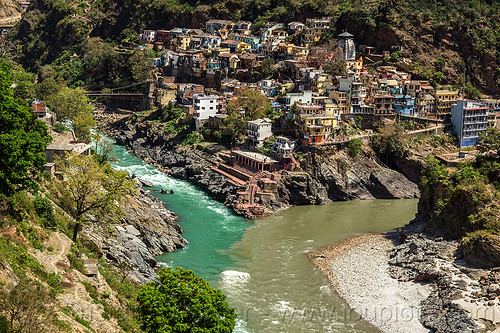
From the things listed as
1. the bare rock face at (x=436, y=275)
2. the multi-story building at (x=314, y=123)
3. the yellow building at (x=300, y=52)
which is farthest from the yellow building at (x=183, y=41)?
the bare rock face at (x=436, y=275)

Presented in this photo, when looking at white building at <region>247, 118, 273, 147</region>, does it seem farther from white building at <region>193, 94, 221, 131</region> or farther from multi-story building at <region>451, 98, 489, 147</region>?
multi-story building at <region>451, 98, 489, 147</region>

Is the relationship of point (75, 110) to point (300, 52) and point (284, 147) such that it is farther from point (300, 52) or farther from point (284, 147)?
point (300, 52)

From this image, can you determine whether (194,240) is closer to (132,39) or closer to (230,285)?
(230,285)

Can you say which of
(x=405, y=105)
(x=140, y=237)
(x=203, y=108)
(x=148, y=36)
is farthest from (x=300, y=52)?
(x=140, y=237)

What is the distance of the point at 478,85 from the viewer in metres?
73.1

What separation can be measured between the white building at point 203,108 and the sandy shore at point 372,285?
2535 cm

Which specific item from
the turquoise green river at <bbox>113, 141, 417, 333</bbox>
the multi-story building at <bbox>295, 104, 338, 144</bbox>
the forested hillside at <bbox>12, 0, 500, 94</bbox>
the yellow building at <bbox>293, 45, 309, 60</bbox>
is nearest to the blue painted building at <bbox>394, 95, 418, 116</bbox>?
the multi-story building at <bbox>295, 104, 338, 144</bbox>

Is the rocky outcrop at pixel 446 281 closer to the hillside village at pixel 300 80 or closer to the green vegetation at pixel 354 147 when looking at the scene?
the green vegetation at pixel 354 147

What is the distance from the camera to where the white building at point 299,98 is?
62.4m

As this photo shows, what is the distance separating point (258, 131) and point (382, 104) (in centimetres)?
1350

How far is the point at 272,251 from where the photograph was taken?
1692 inches

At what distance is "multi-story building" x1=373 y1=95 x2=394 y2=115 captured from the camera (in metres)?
62.8

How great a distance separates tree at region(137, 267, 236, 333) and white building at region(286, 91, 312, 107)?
39234 millimetres

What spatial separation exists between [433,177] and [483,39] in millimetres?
35683
